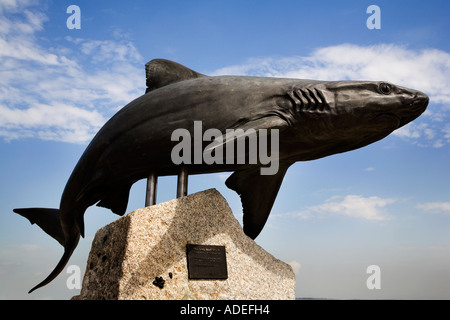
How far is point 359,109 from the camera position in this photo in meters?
5.04

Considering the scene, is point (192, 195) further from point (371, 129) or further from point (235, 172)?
point (371, 129)

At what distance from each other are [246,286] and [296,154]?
1.86 metres

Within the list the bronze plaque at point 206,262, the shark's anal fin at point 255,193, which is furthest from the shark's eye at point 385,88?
the bronze plaque at point 206,262

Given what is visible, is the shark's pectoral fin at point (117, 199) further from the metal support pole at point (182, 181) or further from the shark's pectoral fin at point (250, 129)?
the shark's pectoral fin at point (250, 129)

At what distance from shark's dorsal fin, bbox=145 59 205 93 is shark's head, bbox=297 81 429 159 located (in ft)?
5.81

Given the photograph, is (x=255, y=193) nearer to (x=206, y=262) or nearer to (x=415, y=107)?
(x=206, y=262)

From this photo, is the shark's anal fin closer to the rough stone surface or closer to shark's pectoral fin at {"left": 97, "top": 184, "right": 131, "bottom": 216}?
the rough stone surface

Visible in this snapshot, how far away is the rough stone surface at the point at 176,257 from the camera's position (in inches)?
177

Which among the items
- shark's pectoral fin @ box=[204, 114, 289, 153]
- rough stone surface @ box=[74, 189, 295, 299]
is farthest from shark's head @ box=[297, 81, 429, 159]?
rough stone surface @ box=[74, 189, 295, 299]

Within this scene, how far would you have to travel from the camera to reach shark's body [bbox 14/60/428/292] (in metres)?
5.10

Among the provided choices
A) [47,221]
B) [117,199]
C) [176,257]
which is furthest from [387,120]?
[47,221]

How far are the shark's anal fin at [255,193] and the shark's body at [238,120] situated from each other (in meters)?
0.02

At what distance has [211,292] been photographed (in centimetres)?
463
